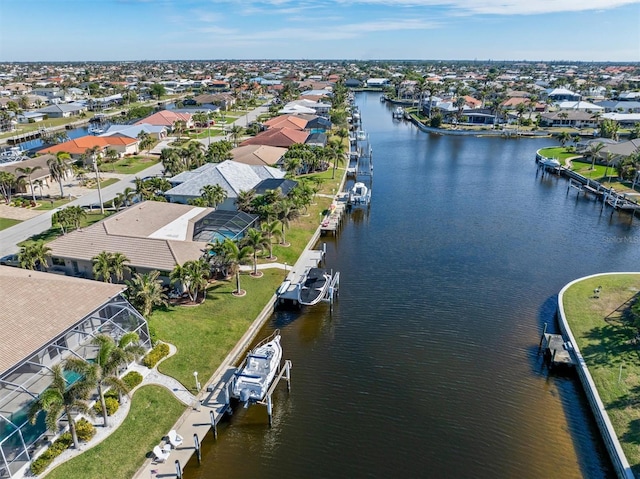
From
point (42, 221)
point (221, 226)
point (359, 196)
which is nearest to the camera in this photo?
point (221, 226)

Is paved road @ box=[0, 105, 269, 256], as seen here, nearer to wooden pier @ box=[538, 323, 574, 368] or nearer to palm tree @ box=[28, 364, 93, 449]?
palm tree @ box=[28, 364, 93, 449]

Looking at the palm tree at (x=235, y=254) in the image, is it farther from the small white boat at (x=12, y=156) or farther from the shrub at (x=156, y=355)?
the small white boat at (x=12, y=156)

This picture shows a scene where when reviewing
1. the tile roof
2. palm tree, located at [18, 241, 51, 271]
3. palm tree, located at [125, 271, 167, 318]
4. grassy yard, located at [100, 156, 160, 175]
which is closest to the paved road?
grassy yard, located at [100, 156, 160, 175]

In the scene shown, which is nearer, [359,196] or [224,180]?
[224,180]

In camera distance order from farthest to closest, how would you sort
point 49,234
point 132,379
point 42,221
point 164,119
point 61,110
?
point 61,110 → point 164,119 → point 42,221 → point 49,234 → point 132,379

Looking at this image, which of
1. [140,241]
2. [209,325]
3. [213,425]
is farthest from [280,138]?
[213,425]

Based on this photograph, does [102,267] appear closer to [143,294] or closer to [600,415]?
[143,294]
